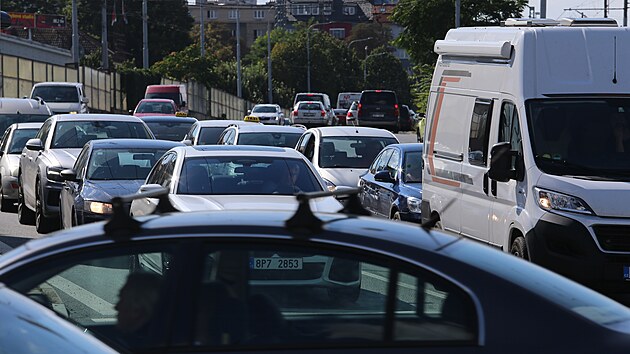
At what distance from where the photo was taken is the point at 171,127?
2883cm

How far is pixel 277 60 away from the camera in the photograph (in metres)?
130

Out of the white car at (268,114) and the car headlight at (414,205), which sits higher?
the car headlight at (414,205)

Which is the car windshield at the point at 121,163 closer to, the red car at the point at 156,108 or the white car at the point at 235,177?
the white car at the point at 235,177

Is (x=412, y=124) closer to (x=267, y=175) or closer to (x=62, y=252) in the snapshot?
(x=267, y=175)

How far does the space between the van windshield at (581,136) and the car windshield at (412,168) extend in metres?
5.68

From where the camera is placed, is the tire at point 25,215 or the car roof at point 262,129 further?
the car roof at point 262,129

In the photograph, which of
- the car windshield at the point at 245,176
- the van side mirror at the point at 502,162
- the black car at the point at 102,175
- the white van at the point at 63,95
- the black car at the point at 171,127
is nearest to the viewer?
the van side mirror at the point at 502,162

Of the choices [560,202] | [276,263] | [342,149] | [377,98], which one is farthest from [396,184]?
[377,98]

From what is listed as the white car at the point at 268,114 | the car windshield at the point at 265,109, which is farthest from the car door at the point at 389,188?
the car windshield at the point at 265,109

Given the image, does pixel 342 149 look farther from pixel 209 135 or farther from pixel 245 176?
pixel 245 176

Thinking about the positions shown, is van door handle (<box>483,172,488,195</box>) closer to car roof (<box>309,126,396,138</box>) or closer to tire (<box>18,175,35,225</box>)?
car roof (<box>309,126,396,138</box>)

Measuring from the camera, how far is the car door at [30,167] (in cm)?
1927

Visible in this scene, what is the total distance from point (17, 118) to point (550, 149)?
1671 centimetres

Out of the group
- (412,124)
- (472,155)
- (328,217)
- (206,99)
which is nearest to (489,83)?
(472,155)
